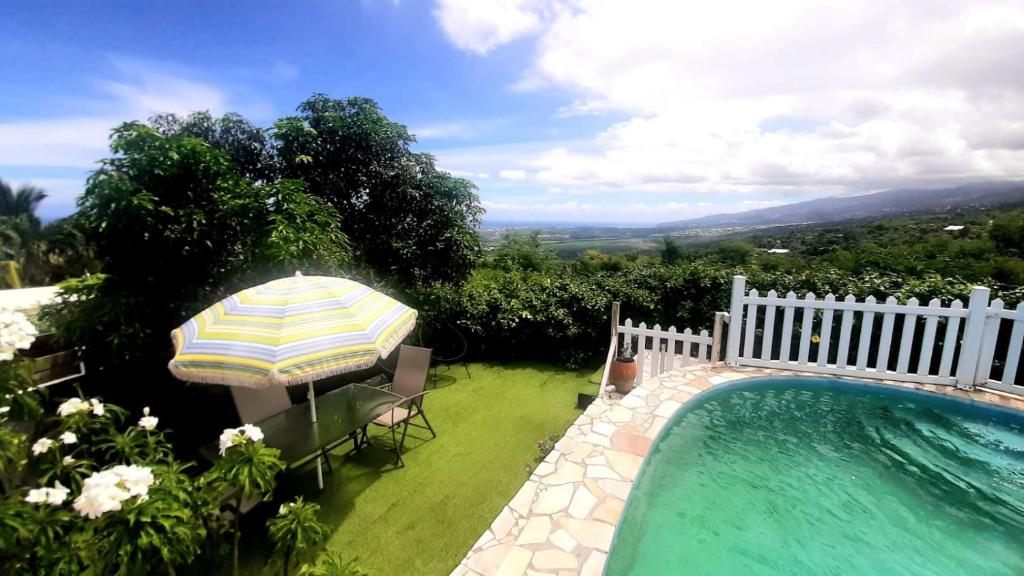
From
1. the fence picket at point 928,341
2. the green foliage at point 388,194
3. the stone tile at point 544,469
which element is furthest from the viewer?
the green foliage at point 388,194

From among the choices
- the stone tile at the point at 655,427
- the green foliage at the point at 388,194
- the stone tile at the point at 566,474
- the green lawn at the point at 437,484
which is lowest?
the green lawn at the point at 437,484

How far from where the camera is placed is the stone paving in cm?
249

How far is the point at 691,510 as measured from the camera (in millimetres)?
3270

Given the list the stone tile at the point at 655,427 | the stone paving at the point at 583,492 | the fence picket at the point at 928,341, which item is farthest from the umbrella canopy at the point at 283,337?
the fence picket at the point at 928,341

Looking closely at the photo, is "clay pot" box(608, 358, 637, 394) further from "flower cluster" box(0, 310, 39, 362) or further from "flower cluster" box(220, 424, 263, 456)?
"flower cluster" box(0, 310, 39, 362)

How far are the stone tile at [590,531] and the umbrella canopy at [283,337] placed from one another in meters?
1.84

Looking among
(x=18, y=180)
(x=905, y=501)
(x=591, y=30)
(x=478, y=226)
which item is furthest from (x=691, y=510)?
(x=18, y=180)

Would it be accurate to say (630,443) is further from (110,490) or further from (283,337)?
(110,490)

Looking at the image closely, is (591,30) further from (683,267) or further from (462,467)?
(462,467)

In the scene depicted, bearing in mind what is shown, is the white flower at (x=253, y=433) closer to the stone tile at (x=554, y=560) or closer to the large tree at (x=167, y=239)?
the stone tile at (x=554, y=560)

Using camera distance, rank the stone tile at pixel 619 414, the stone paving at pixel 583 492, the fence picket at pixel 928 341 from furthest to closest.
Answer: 1. the fence picket at pixel 928 341
2. the stone tile at pixel 619 414
3. the stone paving at pixel 583 492

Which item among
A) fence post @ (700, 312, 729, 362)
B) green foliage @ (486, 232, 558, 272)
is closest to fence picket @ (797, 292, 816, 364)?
fence post @ (700, 312, 729, 362)

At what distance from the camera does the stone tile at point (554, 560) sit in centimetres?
243

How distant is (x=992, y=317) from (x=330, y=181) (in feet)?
29.3
